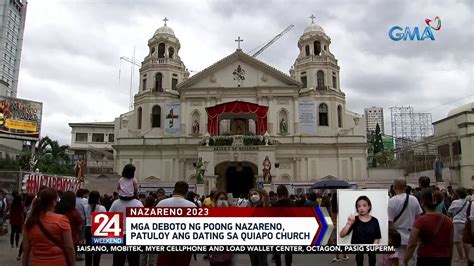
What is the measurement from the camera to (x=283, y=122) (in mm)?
42562

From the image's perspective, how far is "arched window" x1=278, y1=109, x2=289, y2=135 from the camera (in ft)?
139

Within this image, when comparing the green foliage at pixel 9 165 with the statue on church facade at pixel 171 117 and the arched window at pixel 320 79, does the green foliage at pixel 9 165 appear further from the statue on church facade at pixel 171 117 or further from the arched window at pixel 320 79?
the arched window at pixel 320 79

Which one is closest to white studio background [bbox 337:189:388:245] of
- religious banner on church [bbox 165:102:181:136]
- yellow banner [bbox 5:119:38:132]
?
yellow banner [bbox 5:119:38:132]

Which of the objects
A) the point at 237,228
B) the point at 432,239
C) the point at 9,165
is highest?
the point at 9,165

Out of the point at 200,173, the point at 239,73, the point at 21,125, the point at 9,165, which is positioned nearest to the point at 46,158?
the point at 9,165

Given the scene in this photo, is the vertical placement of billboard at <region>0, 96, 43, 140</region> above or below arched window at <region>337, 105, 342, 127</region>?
below

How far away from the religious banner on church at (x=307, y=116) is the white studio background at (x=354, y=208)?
3789 centimetres

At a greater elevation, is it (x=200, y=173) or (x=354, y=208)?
(x=200, y=173)

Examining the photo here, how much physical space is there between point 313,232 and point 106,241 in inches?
94.9

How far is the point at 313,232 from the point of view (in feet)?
15.2

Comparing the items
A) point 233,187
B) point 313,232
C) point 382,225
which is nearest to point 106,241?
point 313,232

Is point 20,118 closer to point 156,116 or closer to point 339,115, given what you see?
point 156,116

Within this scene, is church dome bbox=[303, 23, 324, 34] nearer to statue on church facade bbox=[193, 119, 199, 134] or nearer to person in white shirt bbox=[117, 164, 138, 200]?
statue on church facade bbox=[193, 119, 199, 134]

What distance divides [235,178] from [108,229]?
1473 inches
